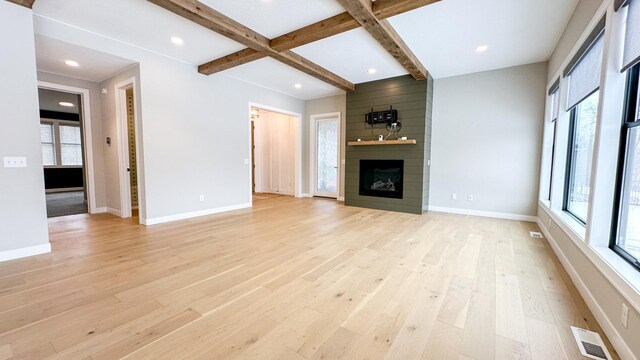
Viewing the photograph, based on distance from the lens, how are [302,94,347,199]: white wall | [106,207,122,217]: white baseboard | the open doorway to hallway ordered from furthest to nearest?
the open doorway to hallway < [302,94,347,199]: white wall < [106,207,122,217]: white baseboard

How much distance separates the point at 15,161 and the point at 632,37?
5493mm

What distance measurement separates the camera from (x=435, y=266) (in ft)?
8.52

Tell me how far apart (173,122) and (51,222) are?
262cm

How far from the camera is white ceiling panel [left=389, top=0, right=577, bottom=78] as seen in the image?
280cm

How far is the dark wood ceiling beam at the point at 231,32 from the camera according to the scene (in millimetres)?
2648

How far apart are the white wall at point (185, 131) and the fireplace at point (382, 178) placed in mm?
2655

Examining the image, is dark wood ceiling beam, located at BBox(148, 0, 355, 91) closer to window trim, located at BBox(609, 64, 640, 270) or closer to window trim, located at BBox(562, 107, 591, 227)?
window trim, located at BBox(609, 64, 640, 270)

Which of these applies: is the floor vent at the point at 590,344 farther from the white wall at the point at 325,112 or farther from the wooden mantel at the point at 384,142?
the white wall at the point at 325,112

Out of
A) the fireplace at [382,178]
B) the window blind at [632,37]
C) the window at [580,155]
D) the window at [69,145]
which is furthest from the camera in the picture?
the window at [69,145]

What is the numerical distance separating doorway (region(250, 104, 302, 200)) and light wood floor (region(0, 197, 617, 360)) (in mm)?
4120

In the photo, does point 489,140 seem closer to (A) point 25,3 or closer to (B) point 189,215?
(B) point 189,215

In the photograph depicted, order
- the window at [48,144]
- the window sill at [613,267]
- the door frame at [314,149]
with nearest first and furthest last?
1. the window sill at [613,267]
2. the door frame at [314,149]
3. the window at [48,144]

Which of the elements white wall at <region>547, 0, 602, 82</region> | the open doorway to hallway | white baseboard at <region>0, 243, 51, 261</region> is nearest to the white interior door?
white wall at <region>547, 0, 602, 82</region>

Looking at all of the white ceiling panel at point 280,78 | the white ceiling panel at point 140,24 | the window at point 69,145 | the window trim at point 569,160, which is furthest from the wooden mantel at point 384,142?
the window at point 69,145
